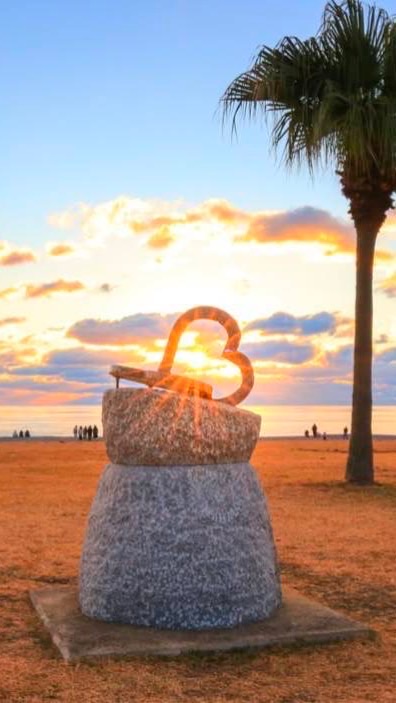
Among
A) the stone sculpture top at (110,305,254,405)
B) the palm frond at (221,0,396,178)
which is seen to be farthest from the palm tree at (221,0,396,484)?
the stone sculpture top at (110,305,254,405)

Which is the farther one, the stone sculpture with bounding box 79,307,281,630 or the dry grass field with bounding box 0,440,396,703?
the stone sculpture with bounding box 79,307,281,630

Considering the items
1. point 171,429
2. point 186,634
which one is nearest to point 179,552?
point 186,634

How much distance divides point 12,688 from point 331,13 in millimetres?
16061

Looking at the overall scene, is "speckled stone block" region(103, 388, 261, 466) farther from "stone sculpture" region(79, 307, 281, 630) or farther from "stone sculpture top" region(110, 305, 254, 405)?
"stone sculpture top" region(110, 305, 254, 405)

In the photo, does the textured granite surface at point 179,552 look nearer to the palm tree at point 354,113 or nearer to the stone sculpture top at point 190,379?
the stone sculpture top at point 190,379

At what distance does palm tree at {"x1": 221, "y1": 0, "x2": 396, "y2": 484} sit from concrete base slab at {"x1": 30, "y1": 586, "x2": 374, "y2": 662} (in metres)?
11.6

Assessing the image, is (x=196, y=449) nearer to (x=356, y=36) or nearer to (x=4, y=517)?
(x=4, y=517)

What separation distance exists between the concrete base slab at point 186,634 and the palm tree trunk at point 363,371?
11421 mm

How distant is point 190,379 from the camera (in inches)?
282

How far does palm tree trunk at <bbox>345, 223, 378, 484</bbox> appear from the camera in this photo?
18.5 meters

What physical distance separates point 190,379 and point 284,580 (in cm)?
302

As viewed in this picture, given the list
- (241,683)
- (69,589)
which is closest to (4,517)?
(69,589)

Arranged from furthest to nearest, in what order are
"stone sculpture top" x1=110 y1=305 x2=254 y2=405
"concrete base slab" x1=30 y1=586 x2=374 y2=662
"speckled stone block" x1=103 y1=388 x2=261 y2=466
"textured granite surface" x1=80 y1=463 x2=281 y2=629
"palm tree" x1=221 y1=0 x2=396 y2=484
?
1. "palm tree" x1=221 y1=0 x2=396 y2=484
2. "stone sculpture top" x1=110 y1=305 x2=254 y2=405
3. "speckled stone block" x1=103 y1=388 x2=261 y2=466
4. "textured granite surface" x1=80 y1=463 x2=281 y2=629
5. "concrete base slab" x1=30 y1=586 x2=374 y2=662

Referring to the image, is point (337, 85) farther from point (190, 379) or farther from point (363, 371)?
point (190, 379)
